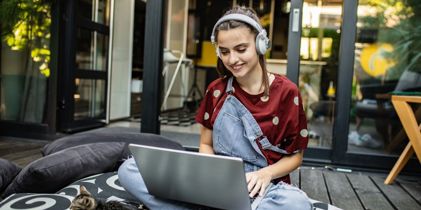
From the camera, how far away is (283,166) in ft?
4.12

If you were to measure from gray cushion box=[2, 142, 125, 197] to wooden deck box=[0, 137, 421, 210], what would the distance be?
110 cm

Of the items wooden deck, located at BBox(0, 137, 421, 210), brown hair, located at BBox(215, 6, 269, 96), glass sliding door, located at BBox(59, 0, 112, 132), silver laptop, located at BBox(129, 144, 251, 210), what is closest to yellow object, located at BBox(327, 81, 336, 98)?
wooden deck, located at BBox(0, 137, 421, 210)

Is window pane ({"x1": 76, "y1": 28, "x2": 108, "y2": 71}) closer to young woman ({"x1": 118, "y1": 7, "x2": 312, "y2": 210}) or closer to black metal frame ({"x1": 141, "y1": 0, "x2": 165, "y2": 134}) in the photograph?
black metal frame ({"x1": 141, "y1": 0, "x2": 165, "y2": 134})

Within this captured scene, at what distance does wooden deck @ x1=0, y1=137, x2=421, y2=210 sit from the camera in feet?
6.78

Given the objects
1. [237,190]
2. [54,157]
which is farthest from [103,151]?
[237,190]

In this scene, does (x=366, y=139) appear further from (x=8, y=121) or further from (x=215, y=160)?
(x=8, y=121)

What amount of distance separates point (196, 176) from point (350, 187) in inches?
66.0

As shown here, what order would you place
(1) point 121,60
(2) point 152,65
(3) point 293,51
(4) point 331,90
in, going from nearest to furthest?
(3) point 293,51, (2) point 152,65, (4) point 331,90, (1) point 121,60

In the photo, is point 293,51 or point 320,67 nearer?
point 293,51

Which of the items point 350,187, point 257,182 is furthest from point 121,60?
point 257,182

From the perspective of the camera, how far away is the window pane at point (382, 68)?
3.05m

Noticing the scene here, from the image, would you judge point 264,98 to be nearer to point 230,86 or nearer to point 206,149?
→ point 230,86

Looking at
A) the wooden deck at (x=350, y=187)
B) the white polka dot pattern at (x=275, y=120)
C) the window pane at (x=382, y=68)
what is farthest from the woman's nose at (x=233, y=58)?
the window pane at (x=382, y=68)

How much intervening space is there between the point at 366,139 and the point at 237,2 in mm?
5104
